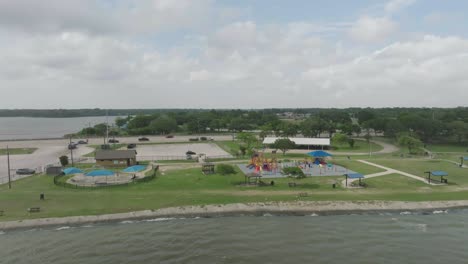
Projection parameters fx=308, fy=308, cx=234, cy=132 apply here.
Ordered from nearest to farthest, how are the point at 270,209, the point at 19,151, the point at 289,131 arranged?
the point at 270,209
the point at 19,151
the point at 289,131

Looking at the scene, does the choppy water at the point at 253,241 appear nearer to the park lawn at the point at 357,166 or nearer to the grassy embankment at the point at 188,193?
the grassy embankment at the point at 188,193

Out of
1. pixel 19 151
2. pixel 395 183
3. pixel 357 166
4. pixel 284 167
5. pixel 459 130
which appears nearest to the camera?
pixel 395 183

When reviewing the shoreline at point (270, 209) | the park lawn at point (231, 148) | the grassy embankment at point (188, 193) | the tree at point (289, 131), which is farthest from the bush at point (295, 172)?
the tree at point (289, 131)

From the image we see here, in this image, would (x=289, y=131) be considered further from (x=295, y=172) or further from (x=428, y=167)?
(x=295, y=172)

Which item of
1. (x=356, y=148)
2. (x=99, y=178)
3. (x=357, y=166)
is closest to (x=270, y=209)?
(x=99, y=178)

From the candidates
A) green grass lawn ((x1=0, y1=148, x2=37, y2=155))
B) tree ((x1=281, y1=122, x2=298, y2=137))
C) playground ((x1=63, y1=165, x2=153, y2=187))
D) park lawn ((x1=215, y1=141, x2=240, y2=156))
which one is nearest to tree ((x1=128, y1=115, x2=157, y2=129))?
green grass lawn ((x1=0, y1=148, x2=37, y2=155))

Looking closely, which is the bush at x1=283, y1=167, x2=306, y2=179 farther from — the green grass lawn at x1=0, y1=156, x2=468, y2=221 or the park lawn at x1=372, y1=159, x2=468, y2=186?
the park lawn at x1=372, y1=159, x2=468, y2=186
